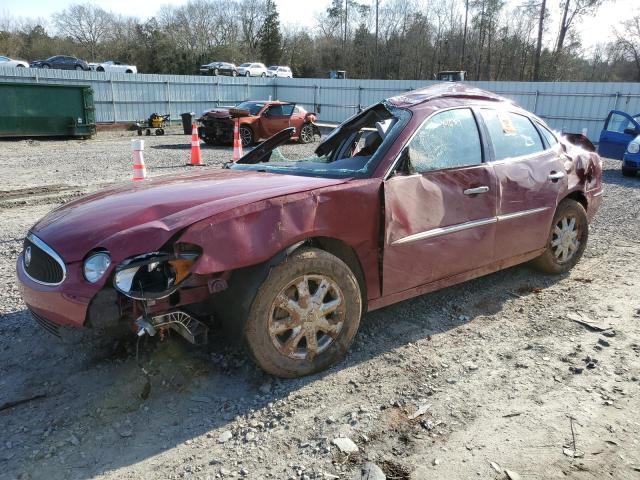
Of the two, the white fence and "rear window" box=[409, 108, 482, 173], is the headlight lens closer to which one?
"rear window" box=[409, 108, 482, 173]

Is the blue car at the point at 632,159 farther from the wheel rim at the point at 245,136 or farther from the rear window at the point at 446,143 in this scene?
the wheel rim at the point at 245,136

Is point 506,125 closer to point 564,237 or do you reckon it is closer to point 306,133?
point 564,237

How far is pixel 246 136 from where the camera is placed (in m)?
16.9

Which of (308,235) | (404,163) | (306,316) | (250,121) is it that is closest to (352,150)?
(404,163)

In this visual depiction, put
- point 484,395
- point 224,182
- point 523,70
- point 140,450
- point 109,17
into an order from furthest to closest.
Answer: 1. point 109,17
2. point 523,70
3. point 224,182
4. point 484,395
5. point 140,450

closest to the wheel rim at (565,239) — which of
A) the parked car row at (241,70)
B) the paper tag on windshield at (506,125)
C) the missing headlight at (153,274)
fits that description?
the paper tag on windshield at (506,125)

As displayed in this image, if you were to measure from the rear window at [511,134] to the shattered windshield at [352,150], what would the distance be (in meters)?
0.88

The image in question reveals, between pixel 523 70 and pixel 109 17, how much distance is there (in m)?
50.0

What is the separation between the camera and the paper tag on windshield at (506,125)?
4.25 m

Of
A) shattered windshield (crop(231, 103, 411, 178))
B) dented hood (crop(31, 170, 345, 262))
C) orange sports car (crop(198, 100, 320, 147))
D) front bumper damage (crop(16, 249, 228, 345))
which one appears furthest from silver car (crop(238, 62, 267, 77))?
front bumper damage (crop(16, 249, 228, 345))

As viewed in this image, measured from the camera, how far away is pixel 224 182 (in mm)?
3406

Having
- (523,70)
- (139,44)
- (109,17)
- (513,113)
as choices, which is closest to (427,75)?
(523,70)

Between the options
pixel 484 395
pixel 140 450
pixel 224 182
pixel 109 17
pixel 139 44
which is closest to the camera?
pixel 140 450

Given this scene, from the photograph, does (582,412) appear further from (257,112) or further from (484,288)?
(257,112)
